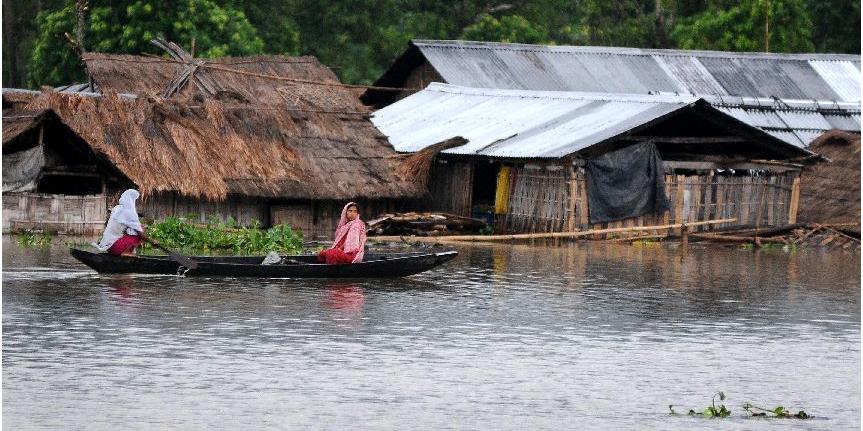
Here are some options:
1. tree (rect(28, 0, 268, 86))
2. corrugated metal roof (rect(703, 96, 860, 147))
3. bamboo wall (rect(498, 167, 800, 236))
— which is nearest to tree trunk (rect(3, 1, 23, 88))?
tree (rect(28, 0, 268, 86))

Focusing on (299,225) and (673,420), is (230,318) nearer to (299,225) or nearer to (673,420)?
(673,420)

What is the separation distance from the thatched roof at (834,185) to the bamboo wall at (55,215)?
12340mm

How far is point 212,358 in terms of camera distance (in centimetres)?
1325

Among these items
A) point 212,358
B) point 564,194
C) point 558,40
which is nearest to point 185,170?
point 564,194

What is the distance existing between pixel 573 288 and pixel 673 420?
876 centimetres

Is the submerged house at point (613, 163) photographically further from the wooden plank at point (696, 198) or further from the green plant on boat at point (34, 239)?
the green plant on boat at point (34, 239)

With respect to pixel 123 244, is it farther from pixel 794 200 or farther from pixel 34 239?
pixel 794 200

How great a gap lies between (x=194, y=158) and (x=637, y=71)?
515 inches

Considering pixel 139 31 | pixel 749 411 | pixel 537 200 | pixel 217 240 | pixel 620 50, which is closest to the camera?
pixel 749 411

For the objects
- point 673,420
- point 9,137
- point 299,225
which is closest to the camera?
point 673,420

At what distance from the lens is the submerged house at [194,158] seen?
2692 cm

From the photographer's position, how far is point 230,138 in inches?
1155

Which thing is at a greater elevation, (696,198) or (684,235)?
(696,198)

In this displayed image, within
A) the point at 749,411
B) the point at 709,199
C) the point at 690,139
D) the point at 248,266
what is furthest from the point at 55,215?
the point at 749,411
